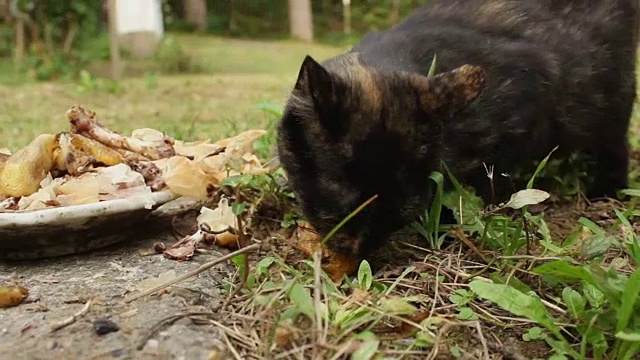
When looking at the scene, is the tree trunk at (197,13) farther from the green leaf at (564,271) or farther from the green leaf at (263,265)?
the green leaf at (564,271)

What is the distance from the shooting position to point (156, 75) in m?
6.24

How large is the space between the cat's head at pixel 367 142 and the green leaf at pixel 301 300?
1.19 feet

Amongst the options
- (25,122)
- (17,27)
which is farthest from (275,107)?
(17,27)

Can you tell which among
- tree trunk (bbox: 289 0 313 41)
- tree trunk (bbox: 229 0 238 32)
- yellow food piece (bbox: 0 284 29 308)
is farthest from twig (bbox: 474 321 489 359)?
tree trunk (bbox: 289 0 313 41)

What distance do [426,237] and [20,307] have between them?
76 cm

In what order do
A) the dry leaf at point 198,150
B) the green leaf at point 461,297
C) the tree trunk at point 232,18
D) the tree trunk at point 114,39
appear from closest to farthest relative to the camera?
the green leaf at point 461,297
the dry leaf at point 198,150
the tree trunk at point 114,39
the tree trunk at point 232,18

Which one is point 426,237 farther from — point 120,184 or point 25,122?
point 25,122

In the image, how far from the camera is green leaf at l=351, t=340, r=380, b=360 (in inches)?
40.2

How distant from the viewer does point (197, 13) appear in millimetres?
7914

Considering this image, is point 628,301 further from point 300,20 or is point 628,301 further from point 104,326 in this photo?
point 300,20

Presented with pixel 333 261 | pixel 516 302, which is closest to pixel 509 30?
pixel 333 261

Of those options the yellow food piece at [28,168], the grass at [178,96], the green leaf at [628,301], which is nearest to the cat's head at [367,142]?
the green leaf at [628,301]

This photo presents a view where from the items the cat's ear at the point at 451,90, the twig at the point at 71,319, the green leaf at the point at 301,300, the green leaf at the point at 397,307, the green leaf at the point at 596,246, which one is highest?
the cat's ear at the point at 451,90

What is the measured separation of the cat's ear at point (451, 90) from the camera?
1472mm
